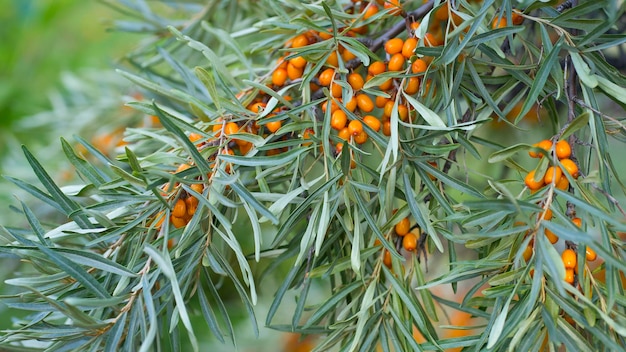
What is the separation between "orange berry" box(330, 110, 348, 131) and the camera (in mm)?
346

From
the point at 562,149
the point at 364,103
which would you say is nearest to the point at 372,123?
the point at 364,103

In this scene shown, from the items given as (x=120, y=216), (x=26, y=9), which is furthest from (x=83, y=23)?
(x=120, y=216)

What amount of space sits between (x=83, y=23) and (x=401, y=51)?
1399 millimetres

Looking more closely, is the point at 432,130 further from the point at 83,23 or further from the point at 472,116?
the point at 83,23

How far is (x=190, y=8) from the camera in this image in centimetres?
64

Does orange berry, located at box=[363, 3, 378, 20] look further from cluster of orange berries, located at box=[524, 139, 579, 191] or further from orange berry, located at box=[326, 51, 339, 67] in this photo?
cluster of orange berries, located at box=[524, 139, 579, 191]

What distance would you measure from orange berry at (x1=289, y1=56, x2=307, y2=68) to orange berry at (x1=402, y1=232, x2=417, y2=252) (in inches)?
Answer: 5.5

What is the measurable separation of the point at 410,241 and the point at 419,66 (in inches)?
4.6

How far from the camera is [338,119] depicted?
Answer: 0.35 meters

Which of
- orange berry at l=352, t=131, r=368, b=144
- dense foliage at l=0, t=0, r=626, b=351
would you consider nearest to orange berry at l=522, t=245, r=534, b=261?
dense foliage at l=0, t=0, r=626, b=351

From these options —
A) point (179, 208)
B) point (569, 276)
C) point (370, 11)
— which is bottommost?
point (569, 276)

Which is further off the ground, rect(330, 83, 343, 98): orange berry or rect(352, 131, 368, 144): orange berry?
rect(330, 83, 343, 98): orange berry

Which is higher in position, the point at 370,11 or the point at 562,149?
the point at 370,11

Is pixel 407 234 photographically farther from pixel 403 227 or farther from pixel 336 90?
pixel 336 90
